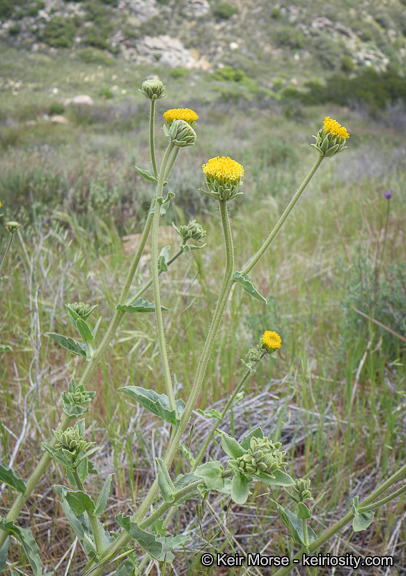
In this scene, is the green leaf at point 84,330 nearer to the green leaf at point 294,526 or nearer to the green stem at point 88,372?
the green stem at point 88,372

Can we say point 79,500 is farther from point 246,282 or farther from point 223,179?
point 223,179

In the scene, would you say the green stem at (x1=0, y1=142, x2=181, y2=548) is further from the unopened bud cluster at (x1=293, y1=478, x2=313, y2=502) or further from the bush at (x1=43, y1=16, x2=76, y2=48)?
the bush at (x1=43, y1=16, x2=76, y2=48)

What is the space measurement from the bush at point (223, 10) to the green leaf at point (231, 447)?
2090 centimetres

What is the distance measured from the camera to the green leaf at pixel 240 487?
1.81 ft

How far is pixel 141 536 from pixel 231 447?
191 millimetres

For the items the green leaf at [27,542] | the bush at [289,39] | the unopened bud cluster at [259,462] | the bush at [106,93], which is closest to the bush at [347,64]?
the bush at [289,39]

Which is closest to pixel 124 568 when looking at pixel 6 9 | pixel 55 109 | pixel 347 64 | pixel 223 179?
pixel 223 179

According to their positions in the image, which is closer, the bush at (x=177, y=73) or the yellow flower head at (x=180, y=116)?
the yellow flower head at (x=180, y=116)

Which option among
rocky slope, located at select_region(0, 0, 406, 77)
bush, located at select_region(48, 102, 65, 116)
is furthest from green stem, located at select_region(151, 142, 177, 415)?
rocky slope, located at select_region(0, 0, 406, 77)

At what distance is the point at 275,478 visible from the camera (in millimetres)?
590

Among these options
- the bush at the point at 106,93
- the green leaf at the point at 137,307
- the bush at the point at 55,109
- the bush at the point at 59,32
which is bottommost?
the bush at the point at 106,93

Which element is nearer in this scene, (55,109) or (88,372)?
(88,372)

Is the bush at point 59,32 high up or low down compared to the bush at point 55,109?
up

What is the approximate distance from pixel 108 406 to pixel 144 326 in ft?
1.79
